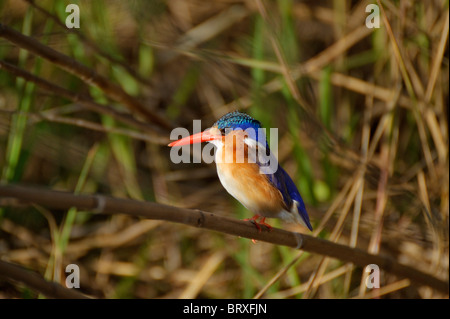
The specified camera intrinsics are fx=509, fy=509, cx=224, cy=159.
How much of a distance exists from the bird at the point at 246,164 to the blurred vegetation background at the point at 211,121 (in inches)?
17.3

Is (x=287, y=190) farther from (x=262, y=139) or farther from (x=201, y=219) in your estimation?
(x=201, y=219)

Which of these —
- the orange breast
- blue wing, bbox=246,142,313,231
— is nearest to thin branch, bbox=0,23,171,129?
the orange breast

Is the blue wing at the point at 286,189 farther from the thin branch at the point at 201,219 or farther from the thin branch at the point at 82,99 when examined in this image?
the thin branch at the point at 82,99

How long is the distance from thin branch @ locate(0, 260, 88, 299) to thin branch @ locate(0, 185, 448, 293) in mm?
205

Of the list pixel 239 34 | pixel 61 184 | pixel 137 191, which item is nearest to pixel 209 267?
pixel 137 191

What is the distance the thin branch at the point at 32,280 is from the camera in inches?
47.3

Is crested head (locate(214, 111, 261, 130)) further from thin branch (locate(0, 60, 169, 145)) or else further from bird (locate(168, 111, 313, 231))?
thin branch (locate(0, 60, 169, 145))

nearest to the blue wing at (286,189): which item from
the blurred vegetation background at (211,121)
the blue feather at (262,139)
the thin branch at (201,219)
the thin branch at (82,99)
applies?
the blue feather at (262,139)

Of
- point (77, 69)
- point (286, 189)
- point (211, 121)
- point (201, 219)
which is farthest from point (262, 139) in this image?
point (211, 121)

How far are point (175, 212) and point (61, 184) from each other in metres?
1.97

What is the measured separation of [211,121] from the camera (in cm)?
300

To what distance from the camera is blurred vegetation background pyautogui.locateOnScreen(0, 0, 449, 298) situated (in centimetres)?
213

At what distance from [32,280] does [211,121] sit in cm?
188

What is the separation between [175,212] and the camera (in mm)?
1106
